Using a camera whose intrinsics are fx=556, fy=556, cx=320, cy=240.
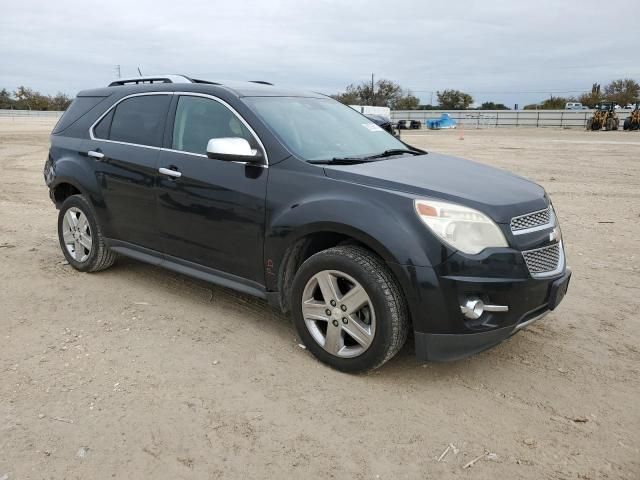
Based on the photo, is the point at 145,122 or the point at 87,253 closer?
the point at 145,122

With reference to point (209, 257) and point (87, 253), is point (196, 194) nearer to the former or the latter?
point (209, 257)

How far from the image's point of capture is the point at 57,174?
17.5 feet

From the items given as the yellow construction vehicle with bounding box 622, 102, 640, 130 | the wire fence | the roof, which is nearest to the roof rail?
the roof

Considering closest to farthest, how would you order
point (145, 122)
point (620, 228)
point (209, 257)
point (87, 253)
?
1. point (209, 257)
2. point (145, 122)
3. point (87, 253)
4. point (620, 228)

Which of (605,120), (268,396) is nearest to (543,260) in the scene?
(268,396)

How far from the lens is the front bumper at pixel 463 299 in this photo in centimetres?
301

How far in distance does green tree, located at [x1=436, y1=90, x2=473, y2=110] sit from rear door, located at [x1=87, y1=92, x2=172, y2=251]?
265 ft

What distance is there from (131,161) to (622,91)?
8108 cm

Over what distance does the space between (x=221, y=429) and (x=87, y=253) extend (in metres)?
3.07

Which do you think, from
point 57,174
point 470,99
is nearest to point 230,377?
point 57,174

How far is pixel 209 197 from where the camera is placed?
13.0 ft

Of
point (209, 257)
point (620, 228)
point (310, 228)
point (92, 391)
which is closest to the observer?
point (92, 391)

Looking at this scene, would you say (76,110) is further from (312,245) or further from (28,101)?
(28,101)

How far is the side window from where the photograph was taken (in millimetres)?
4027
